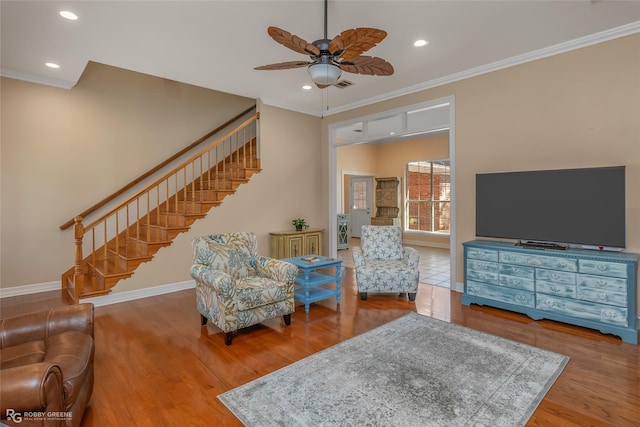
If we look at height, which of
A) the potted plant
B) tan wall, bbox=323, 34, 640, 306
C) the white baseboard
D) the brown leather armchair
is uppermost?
tan wall, bbox=323, 34, 640, 306

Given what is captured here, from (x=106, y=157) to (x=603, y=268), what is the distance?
22.2 ft

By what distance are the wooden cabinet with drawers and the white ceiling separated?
2.71m

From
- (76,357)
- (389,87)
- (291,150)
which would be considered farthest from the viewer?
(291,150)

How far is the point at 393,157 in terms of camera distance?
10023mm

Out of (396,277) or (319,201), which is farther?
(319,201)

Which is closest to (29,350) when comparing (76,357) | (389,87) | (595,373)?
(76,357)

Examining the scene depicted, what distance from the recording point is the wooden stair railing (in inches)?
172

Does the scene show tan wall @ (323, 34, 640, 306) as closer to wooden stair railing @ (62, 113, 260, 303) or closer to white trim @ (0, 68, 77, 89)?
wooden stair railing @ (62, 113, 260, 303)

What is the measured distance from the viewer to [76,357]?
71.6 inches

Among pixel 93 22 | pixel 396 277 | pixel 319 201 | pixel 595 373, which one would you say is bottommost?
pixel 595 373

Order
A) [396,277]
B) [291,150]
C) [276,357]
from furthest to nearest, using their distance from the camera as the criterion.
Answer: [291,150]
[396,277]
[276,357]

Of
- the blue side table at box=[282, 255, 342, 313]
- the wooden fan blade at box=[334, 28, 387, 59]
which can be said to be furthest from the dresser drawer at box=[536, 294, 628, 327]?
the wooden fan blade at box=[334, 28, 387, 59]

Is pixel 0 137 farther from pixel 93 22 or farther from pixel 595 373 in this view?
pixel 595 373

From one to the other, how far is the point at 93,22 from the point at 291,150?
12.0ft
